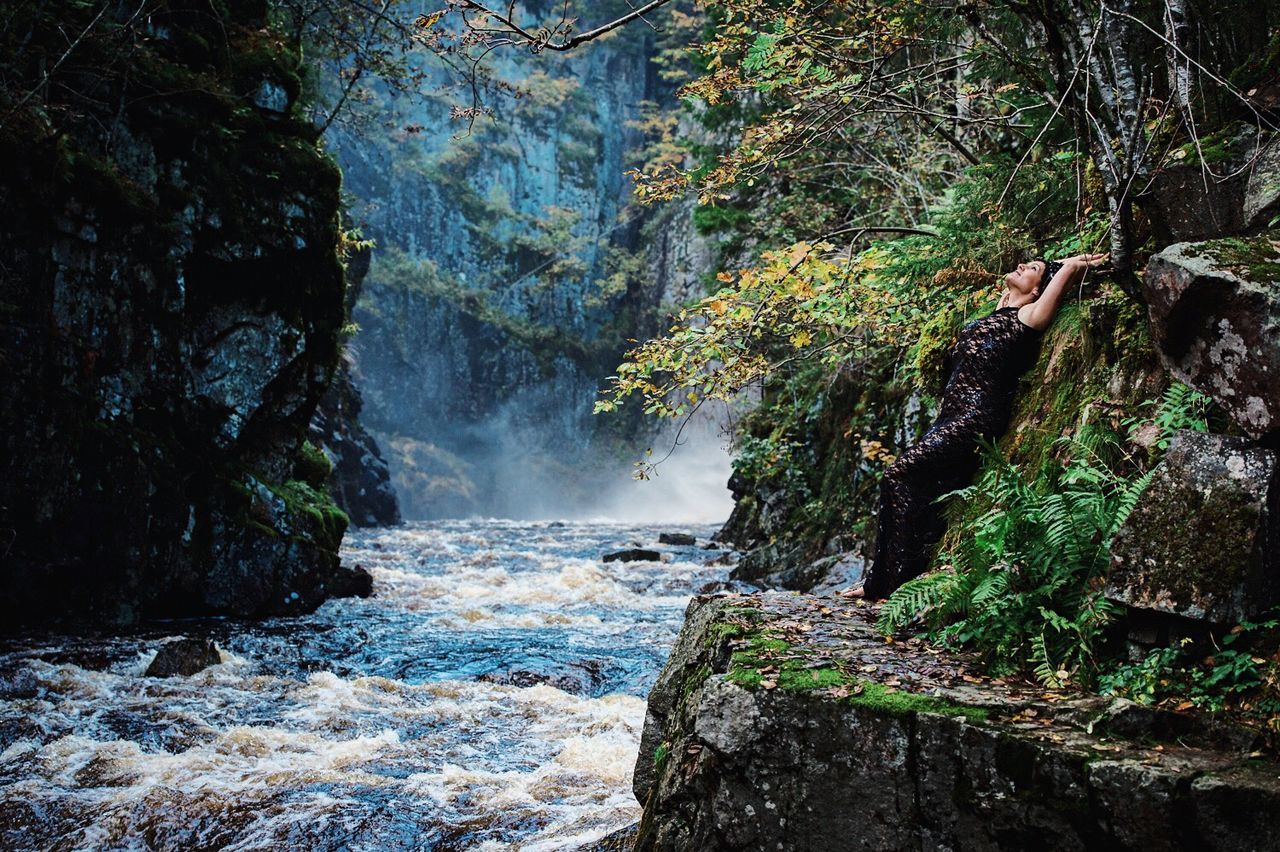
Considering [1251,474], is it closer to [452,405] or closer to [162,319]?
[162,319]

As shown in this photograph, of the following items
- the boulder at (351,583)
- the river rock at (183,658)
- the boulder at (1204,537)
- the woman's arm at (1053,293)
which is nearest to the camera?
the boulder at (1204,537)

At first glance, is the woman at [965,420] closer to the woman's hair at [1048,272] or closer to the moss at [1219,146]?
the woman's hair at [1048,272]

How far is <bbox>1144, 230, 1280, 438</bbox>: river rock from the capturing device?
2.63m

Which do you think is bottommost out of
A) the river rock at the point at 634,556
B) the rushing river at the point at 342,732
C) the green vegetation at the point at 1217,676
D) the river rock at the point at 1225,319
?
the rushing river at the point at 342,732

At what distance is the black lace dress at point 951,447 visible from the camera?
414 cm

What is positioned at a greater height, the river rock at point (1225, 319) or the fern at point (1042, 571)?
→ the river rock at point (1225, 319)

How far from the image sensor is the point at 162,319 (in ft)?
30.6

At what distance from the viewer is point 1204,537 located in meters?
2.53

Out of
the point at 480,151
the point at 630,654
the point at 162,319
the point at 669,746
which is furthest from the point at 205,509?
the point at 480,151

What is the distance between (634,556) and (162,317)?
9363mm

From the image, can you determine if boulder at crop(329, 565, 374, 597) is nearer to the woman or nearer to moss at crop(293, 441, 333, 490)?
moss at crop(293, 441, 333, 490)

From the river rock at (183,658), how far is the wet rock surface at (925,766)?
19.2 ft

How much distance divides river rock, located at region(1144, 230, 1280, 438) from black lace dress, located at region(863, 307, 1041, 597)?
112 centimetres

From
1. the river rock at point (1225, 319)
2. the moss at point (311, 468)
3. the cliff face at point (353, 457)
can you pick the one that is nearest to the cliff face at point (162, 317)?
the moss at point (311, 468)
